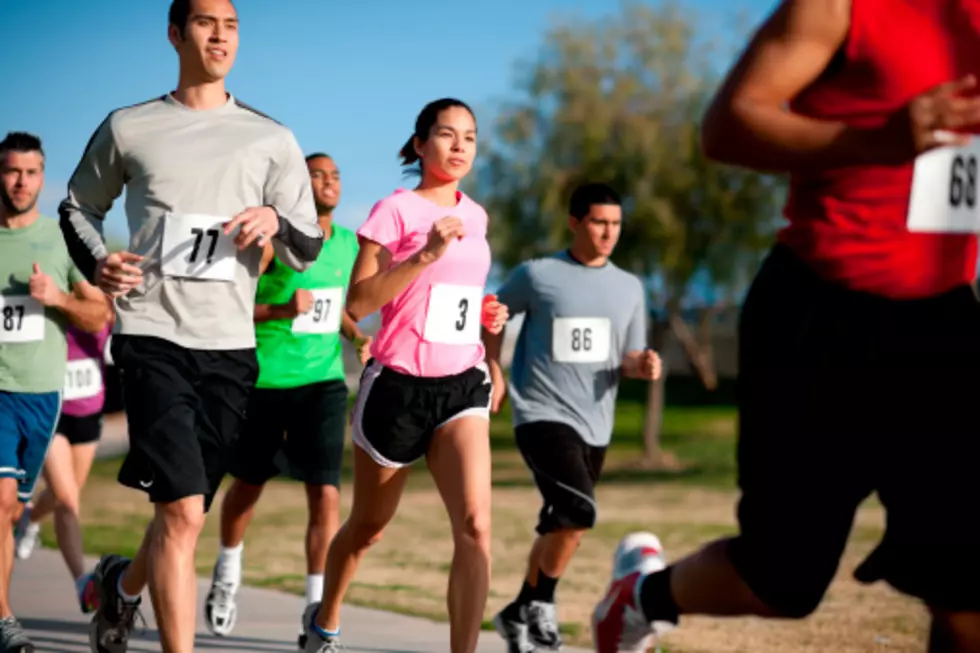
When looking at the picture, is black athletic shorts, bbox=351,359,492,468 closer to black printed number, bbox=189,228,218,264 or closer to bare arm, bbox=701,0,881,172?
black printed number, bbox=189,228,218,264

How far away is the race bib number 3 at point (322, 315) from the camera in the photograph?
7.60 metres

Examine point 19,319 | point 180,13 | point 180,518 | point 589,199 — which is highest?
point 180,13

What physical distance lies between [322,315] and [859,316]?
471 cm

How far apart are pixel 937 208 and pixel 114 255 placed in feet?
9.12

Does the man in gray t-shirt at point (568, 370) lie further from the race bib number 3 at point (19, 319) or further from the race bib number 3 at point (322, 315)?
the race bib number 3 at point (19, 319)

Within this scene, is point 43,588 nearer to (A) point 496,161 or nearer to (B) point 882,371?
(B) point 882,371

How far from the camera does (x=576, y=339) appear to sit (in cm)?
738

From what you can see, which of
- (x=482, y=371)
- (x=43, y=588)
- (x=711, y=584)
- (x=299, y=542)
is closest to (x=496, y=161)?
(x=299, y=542)

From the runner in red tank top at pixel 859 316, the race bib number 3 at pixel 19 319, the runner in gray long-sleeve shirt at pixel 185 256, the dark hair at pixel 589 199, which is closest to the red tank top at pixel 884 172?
the runner in red tank top at pixel 859 316

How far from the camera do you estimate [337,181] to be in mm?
7824

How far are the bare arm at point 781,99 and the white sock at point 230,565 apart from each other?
15.9 ft

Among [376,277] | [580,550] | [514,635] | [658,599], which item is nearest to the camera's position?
[658,599]

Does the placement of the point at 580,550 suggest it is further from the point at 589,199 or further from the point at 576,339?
the point at 589,199

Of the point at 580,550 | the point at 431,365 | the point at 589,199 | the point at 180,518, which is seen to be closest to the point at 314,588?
the point at 431,365
